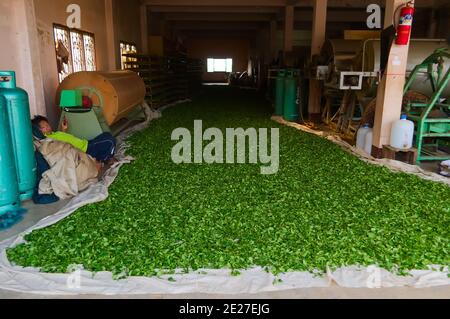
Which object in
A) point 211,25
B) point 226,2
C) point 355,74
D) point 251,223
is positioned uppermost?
point 211,25

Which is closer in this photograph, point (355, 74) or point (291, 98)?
point (355, 74)

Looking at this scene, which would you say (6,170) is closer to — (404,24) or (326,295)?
(326,295)

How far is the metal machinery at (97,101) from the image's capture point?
18.8 feet

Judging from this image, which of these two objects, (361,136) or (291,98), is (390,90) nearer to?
(361,136)

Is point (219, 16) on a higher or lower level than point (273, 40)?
higher

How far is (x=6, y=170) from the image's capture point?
139 inches

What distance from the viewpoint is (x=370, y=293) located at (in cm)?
247

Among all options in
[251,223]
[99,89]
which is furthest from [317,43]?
[251,223]

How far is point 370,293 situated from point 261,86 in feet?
61.2

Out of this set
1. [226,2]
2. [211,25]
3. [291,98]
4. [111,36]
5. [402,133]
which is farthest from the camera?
[211,25]

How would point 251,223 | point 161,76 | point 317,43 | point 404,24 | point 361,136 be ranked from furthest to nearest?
1. point 161,76
2. point 317,43
3. point 361,136
4. point 404,24
5. point 251,223

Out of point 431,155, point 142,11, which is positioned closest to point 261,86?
point 142,11

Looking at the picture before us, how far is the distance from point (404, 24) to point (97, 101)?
484cm
